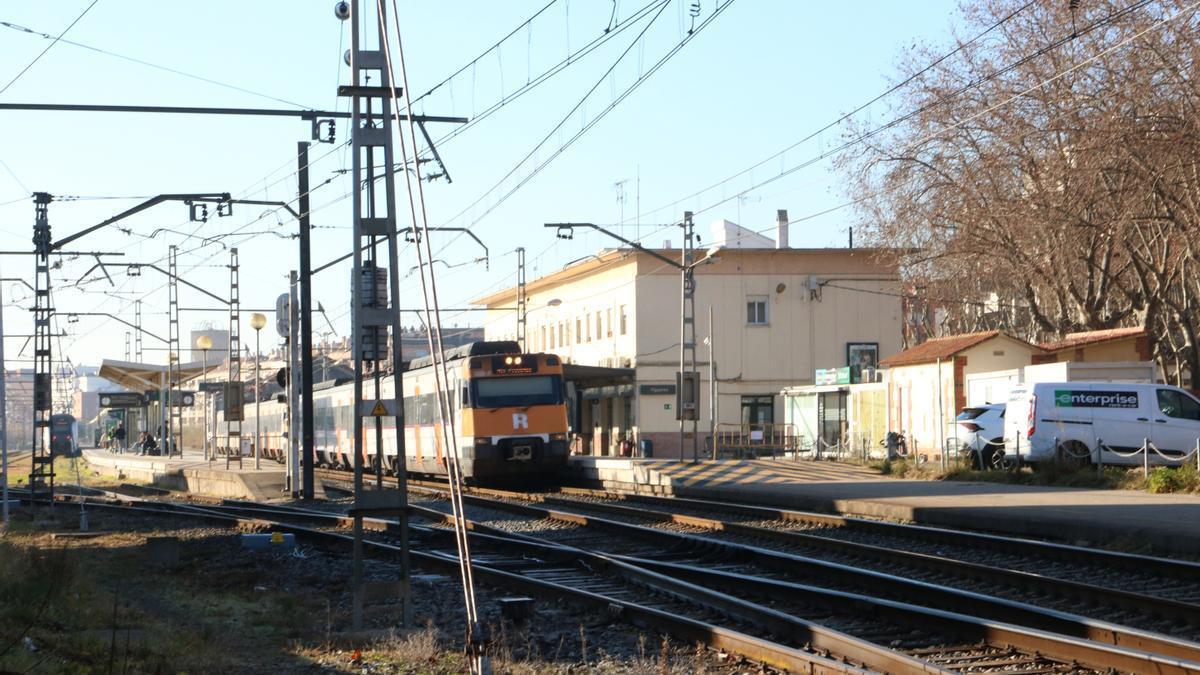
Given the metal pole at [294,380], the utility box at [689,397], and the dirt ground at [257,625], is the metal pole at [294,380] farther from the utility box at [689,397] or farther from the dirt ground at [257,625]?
the dirt ground at [257,625]

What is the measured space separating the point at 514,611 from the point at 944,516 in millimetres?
10812

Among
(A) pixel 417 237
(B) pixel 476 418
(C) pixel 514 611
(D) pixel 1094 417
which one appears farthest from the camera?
(B) pixel 476 418

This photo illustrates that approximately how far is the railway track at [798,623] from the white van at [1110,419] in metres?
14.8

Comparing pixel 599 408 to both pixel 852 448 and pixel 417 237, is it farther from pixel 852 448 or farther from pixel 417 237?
pixel 417 237

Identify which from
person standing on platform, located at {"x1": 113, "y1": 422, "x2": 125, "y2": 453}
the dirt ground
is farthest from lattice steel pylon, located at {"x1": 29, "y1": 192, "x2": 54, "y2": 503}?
person standing on platform, located at {"x1": 113, "y1": 422, "x2": 125, "y2": 453}

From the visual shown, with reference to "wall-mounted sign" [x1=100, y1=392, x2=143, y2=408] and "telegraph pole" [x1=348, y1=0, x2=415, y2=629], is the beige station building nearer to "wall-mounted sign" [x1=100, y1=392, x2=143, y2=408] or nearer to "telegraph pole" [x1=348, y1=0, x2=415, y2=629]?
"wall-mounted sign" [x1=100, y1=392, x2=143, y2=408]

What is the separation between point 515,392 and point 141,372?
37.0 meters

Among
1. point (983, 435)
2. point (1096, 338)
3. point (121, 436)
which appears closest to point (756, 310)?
point (1096, 338)

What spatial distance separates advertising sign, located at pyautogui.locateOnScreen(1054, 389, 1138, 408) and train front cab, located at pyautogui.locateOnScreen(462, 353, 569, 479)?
11382mm

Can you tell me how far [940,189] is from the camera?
4406cm

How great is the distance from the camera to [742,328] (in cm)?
6153

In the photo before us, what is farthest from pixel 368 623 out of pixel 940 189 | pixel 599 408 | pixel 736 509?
pixel 599 408

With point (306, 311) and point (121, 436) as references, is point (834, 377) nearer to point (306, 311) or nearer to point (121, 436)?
point (306, 311)

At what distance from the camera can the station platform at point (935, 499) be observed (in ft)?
57.0
